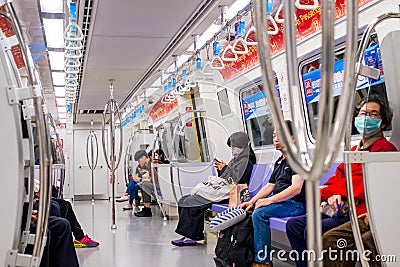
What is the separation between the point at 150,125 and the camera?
809cm

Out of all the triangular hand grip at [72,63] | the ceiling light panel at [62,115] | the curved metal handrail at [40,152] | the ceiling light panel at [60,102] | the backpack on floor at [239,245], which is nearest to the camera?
the curved metal handrail at [40,152]

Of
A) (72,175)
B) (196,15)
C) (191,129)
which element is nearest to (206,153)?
(191,129)

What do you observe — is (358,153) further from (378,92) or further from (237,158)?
(237,158)

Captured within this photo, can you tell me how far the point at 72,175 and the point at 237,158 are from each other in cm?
1198

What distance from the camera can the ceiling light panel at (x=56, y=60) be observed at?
283 inches

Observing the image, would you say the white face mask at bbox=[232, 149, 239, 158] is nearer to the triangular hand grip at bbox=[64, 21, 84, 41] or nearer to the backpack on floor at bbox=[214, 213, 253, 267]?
the backpack on floor at bbox=[214, 213, 253, 267]

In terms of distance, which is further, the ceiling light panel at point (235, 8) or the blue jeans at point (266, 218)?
the ceiling light panel at point (235, 8)

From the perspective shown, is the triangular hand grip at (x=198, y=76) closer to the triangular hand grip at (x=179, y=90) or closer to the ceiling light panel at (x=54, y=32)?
the triangular hand grip at (x=179, y=90)

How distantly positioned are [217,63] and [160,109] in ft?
5.13

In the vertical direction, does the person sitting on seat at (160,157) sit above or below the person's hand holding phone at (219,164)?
above

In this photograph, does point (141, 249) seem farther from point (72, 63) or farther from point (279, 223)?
point (72, 63)

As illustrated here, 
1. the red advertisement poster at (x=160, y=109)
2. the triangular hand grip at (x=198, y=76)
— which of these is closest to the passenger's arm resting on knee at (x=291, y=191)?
the triangular hand grip at (x=198, y=76)

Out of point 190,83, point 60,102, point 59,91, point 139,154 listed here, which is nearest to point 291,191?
point 190,83

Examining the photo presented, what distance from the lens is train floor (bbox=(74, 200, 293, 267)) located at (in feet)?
16.3
